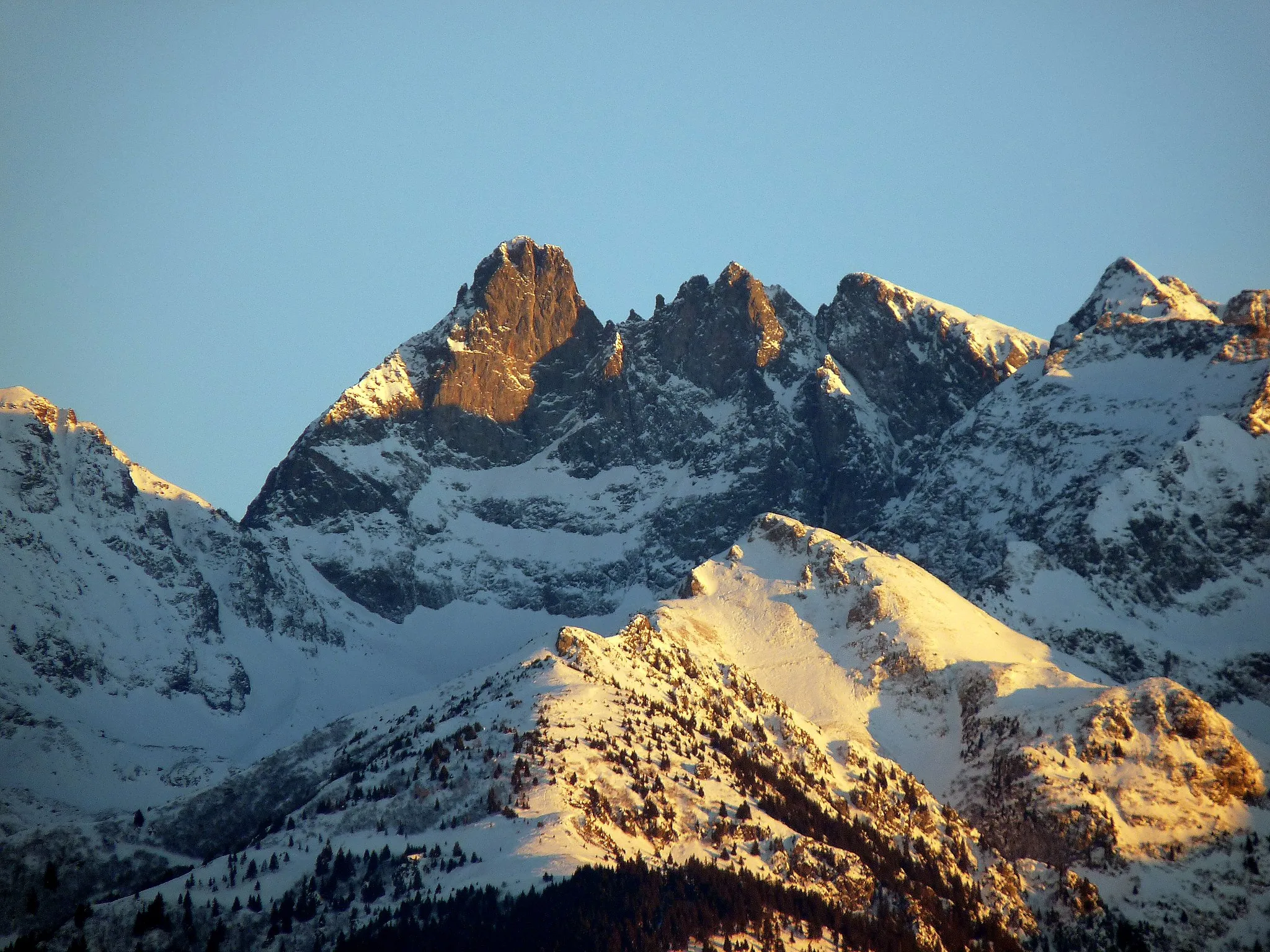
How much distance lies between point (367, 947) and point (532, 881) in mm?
16165

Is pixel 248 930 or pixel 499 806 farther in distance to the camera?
pixel 499 806

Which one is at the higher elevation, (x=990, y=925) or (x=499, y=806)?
(x=499, y=806)

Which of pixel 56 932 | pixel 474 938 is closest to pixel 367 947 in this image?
pixel 474 938

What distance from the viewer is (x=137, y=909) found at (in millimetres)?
175750

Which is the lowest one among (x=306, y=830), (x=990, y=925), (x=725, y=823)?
(x=990, y=925)

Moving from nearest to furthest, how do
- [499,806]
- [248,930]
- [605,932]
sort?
1. [605,932]
2. [248,930]
3. [499,806]

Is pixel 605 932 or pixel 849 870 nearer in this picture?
pixel 605 932

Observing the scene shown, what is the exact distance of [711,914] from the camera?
169m

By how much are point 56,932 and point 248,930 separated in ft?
59.9

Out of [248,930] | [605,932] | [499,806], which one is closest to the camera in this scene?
[605,932]

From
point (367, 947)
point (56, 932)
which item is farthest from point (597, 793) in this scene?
point (56, 932)

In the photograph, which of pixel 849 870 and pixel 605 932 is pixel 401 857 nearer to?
pixel 605 932

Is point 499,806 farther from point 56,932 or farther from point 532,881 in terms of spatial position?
point 56,932

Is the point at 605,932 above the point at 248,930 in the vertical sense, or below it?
below
